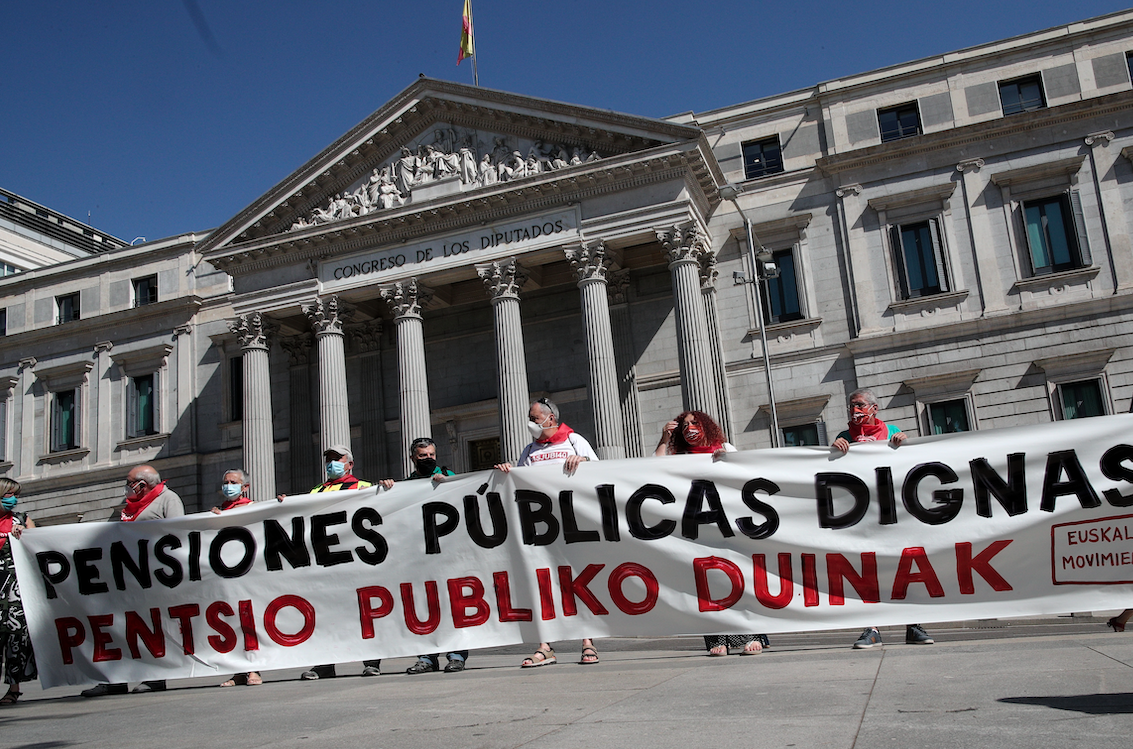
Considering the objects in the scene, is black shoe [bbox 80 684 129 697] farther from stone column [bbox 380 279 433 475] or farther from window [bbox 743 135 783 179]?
window [bbox 743 135 783 179]

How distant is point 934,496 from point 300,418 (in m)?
28.7

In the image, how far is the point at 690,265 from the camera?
26.8 m

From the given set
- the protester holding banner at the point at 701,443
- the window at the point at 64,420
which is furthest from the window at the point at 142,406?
the protester holding banner at the point at 701,443

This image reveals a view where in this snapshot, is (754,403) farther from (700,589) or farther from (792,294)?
(700,589)

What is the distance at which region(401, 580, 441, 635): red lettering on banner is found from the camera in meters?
8.74

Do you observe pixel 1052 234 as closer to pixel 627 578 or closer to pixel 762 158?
pixel 762 158

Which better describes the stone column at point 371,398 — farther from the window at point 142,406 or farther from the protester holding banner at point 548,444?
the protester holding banner at point 548,444

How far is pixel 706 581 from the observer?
8.11m

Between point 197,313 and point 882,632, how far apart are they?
103ft

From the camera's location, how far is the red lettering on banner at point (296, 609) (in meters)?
9.07

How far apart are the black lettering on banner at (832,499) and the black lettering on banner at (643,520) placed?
1.24 m

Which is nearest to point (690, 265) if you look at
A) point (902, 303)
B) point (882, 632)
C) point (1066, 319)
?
point (902, 303)

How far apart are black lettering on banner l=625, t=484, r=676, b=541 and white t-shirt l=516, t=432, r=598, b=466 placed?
0.85m

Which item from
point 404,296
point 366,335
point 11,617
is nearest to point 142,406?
point 366,335
